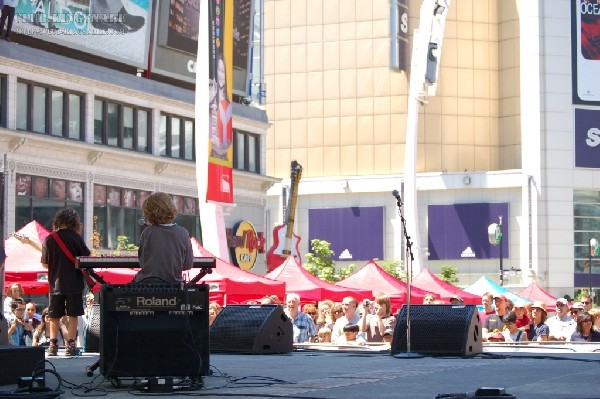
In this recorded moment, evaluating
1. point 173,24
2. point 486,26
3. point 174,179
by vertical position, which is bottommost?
point 174,179

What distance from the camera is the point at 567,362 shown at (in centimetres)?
1554

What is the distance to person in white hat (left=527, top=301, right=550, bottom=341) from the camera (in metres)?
22.4

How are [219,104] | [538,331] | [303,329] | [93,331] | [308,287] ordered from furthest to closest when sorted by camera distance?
[219,104] → [308,287] → [303,329] → [538,331] → [93,331]

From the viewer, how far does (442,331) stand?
56.0 feet

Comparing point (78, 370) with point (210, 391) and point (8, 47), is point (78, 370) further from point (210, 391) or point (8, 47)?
point (8, 47)

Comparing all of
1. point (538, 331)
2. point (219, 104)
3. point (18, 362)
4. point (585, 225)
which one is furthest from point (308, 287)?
point (585, 225)

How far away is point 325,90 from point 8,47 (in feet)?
161

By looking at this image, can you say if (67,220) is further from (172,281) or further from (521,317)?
(521,317)

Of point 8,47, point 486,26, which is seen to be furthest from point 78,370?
point 486,26

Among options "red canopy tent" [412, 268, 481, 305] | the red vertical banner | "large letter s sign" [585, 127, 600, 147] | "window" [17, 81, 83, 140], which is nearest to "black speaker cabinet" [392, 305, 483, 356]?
the red vertical banner

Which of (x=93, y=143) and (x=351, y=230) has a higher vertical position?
(x=93, y=143)

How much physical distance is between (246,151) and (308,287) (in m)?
33.4

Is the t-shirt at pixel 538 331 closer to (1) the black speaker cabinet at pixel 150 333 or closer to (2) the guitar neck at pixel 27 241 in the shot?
(2) the guitar neck at pixel 27 241

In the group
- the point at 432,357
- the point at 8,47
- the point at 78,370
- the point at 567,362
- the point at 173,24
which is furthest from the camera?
the point at 173,24
